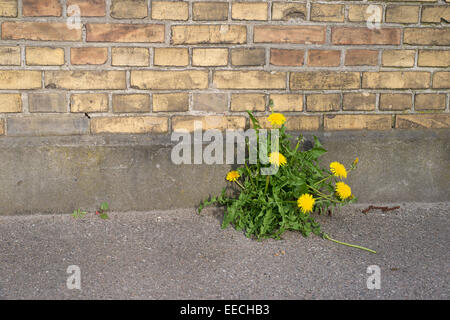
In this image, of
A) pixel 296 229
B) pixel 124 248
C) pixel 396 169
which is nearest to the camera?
pixel 124 248

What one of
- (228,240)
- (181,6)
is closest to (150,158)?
(228,240)

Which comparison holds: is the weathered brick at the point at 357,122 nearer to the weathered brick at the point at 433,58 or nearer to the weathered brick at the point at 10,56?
the weathered brick at the point at 433,58

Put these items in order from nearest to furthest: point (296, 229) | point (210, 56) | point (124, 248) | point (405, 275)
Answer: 1. point (405, 275)
2. point (124, 248)
3. point (296, 229)
4. point (210, 56)

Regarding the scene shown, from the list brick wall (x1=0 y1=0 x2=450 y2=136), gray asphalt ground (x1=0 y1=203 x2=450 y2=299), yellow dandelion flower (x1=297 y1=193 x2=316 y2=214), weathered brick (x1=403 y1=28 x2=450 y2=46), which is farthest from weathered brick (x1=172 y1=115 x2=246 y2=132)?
weathered brick (x1=403 y1=28 x2=450 y2=46)

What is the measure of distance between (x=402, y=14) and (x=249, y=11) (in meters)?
0.82

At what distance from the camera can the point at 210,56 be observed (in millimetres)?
2502

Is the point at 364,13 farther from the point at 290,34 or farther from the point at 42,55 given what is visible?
the point at 42,55

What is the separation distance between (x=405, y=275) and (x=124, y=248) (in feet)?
3.94

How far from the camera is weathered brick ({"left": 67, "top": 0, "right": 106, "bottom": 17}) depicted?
239 centimetres

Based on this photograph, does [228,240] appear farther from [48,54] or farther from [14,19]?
[14,19]

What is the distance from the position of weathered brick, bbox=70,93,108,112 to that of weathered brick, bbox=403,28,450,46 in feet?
5.30

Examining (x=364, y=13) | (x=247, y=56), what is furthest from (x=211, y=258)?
(x=364, y=13)

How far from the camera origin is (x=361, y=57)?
8.53 feet

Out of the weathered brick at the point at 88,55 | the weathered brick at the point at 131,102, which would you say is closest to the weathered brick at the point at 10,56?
the weathered brick at the point at 88,55
